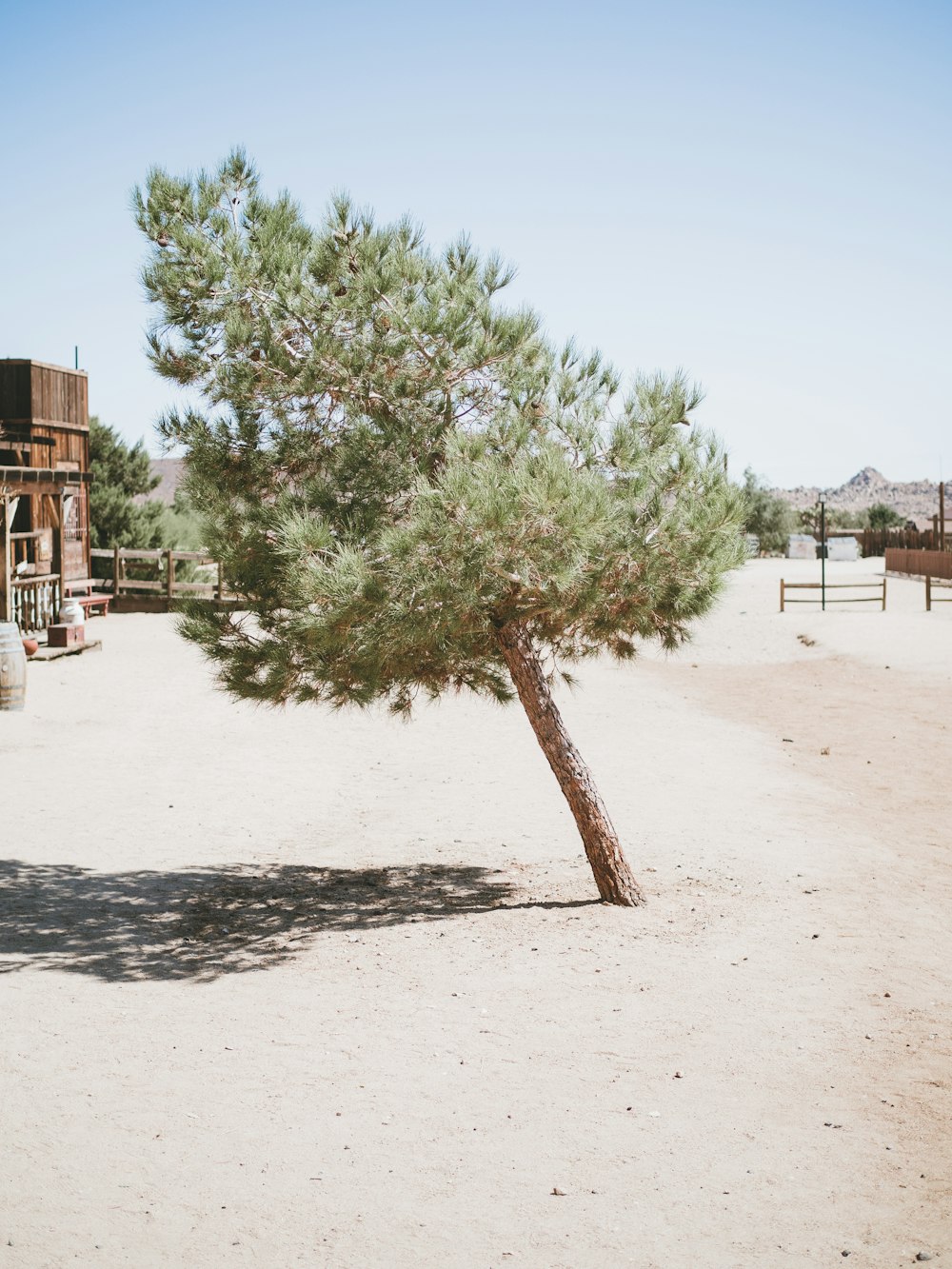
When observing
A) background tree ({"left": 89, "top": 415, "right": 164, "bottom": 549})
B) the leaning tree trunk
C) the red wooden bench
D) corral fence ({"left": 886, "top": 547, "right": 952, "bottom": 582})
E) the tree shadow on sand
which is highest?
background tree ({"left": 89, "top": 415, "right": 164, "bottom": 549})

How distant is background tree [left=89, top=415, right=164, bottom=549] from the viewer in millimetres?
30797

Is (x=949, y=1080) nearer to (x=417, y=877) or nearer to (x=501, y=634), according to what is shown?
(x=501, y=634)

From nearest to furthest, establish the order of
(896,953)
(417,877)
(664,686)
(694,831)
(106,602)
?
(896,953), (417,877), (694,831), (664,686), (106,602)

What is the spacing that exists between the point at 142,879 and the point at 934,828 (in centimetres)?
635

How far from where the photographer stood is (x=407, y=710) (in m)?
7.63

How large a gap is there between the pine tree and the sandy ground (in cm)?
177

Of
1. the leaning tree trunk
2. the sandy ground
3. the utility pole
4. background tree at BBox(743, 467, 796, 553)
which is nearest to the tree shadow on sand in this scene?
the sandy ground

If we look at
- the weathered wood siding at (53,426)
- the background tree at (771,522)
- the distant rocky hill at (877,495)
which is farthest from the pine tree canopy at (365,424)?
the distant rocky hill at (877,495)

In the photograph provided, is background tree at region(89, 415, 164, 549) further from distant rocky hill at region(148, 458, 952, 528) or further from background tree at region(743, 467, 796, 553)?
distant rocky hill at region(148, 458, 952, 528)

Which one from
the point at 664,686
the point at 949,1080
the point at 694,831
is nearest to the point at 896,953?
the point at 949,1080

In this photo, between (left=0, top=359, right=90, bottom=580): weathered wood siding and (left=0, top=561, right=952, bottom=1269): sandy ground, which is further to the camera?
(left=0, top=359, right=90, bottom=580): weathered wood siding

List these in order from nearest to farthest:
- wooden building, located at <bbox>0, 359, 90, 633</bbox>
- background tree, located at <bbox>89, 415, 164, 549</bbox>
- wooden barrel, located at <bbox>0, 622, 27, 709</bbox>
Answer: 1. wooden barrel, located at <bbox>0, 622, 27, 709</bbox>
2. wooden building, located at <bbox>0, 359, 90, 633</bbox>
3. background tree, located at <bbox>89, 415, 164, 549</bbox>

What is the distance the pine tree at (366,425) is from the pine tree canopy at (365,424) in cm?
1

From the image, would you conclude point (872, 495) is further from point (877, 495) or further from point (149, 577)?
point (149, 577)
